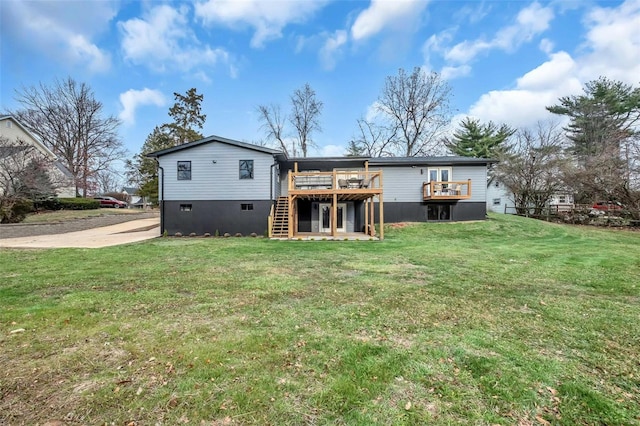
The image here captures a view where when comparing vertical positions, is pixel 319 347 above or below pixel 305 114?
below

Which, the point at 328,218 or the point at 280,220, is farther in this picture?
the point at 328,218

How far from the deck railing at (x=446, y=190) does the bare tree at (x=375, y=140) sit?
46.7 ft

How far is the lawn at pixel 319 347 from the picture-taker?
2195 mm

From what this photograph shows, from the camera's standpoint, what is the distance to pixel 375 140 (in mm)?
31375

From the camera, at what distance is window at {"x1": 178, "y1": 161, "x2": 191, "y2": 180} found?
605 inches

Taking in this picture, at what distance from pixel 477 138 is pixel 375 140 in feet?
37.1

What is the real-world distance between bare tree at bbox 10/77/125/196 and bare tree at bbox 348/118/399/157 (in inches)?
1064

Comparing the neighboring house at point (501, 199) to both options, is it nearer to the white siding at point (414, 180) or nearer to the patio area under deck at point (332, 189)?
the white siding at point (414, 180)

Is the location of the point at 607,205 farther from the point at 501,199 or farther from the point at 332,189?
the point at 332,189

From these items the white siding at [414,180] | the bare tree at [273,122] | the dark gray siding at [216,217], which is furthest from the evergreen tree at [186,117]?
the white siding at [414,180]

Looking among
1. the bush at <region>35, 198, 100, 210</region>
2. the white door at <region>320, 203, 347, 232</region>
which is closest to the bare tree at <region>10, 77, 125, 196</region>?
the bush at <region>35, 198, 100, 210</region>

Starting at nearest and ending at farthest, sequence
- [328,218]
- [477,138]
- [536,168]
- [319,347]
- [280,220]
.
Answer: [319,347], [280,220], [328,218], [536,168], [477,138]

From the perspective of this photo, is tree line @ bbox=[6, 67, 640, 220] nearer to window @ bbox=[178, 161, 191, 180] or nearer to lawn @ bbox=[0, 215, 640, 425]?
window @ bbox=[178, 161, 191, 180]

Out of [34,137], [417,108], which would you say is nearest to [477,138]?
[417,108]
